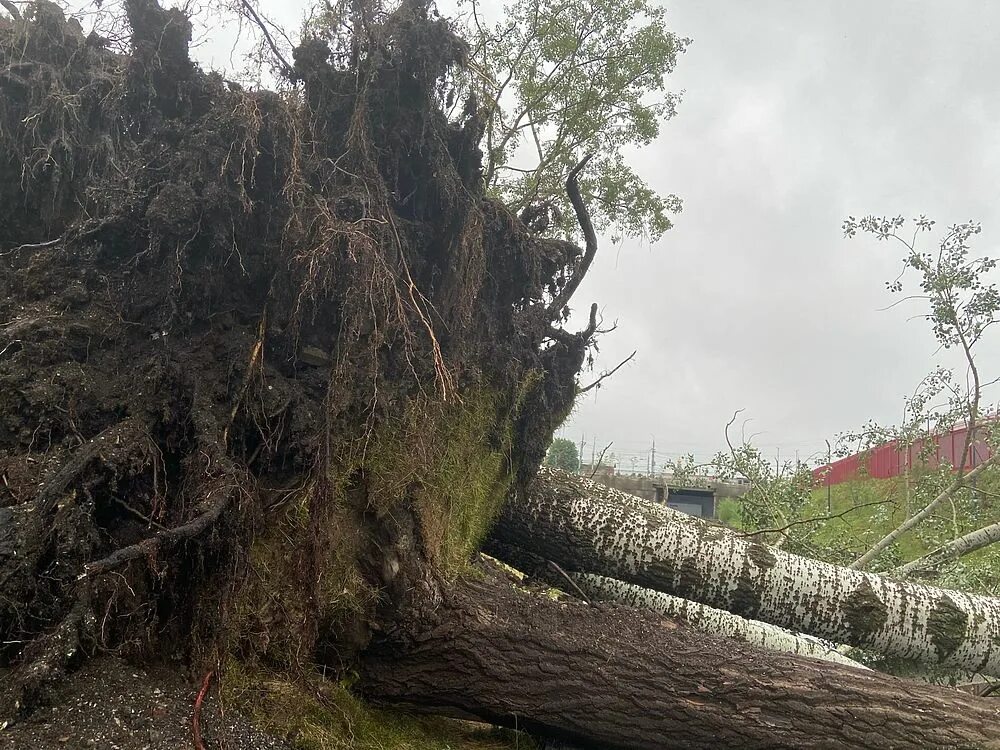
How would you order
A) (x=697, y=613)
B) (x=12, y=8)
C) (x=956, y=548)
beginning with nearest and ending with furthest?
(x=12, y=8), (x=697, y=613), (x=956, y=548)

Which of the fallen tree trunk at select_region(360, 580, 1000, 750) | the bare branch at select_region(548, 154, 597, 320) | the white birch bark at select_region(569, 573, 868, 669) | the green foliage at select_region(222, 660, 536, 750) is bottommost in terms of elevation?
the green foliage at select_region(222, 660, 536, 750)

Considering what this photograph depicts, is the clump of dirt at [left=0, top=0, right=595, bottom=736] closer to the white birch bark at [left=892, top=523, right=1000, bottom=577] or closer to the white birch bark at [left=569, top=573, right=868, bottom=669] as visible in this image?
the white birch bark at [left=569, top=573, right=868, bottom=669]

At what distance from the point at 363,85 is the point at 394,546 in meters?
2.20

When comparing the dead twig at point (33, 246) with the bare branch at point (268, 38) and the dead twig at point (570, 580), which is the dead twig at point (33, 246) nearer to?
the bare branch at point (268, 38)

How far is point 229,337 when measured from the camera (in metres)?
2.98

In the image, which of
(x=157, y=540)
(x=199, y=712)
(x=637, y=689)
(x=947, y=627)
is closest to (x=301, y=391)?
(x=157, y=540)

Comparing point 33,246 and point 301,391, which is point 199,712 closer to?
point 301,391

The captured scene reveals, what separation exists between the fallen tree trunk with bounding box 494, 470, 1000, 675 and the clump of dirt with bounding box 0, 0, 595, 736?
700mm

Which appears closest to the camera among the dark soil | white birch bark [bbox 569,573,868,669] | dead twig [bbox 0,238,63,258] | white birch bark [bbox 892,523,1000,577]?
the dark soil

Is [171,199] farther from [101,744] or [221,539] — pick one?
[101,744]

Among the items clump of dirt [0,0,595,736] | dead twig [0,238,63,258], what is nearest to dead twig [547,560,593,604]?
clump of dirt [0,0,595,736]

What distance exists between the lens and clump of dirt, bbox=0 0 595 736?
2445 millimetres

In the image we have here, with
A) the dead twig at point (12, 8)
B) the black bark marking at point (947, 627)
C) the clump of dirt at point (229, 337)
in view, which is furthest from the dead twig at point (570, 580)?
the dead twig at point (12, 8)

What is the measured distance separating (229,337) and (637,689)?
2411mm
